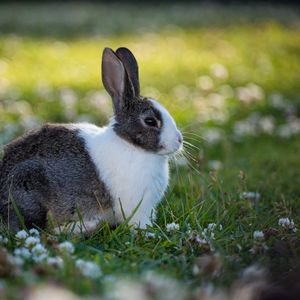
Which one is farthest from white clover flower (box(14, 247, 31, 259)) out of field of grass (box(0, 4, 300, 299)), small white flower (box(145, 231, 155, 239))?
small white flower (box(145, 231, 155, 239))

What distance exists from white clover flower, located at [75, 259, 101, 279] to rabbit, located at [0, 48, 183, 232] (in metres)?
1.04

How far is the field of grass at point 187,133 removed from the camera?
3.93m

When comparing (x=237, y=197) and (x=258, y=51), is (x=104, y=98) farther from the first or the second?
(x=258, y=51)

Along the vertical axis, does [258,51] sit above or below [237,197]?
above

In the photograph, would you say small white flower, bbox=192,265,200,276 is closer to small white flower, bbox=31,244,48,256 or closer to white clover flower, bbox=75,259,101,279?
white clover flower, bbox=75,259,101,279

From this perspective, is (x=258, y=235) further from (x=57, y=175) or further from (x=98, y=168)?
(x=57, y=175)

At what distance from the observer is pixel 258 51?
13.8m

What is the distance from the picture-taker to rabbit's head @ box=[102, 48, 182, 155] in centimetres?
521

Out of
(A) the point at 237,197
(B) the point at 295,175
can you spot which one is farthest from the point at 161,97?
(A) the point at 237,197

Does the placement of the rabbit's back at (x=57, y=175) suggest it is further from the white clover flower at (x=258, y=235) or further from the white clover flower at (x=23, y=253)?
the white clover flower at (x=258, y=235)

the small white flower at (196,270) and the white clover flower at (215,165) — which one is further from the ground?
the small white flower at (196,270)

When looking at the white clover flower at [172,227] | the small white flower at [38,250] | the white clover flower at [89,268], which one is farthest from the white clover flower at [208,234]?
the small white flower at [38,250]

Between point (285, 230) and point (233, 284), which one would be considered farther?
point (285, 230)

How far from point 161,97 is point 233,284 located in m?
6.20
